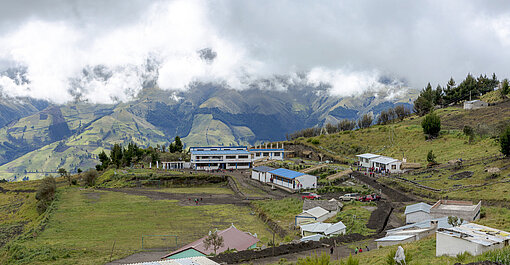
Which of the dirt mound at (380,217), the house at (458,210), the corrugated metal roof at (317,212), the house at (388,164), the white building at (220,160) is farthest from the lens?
the white building at (220,160)

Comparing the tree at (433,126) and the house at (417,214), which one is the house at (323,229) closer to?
the house at (417,214)

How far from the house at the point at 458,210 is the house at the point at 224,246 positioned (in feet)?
52.6

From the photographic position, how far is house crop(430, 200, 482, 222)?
28797mm

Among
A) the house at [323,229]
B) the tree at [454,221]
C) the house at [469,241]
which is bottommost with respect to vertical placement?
the house at [323,229]

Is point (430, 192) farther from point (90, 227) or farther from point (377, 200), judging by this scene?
point (90, 227)

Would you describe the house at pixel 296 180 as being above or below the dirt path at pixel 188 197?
above

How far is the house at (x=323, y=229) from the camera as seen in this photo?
32312 mm

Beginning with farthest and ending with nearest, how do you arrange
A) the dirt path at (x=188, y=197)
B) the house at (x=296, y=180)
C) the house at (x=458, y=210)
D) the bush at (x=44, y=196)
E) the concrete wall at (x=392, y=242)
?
the house at (x=296, y=180) < the dirt path at (x=188, y=197) < the bush at (x=44, y=196) < the house at (x=458, y=210) < the concrete wall at (x=392, y=242)

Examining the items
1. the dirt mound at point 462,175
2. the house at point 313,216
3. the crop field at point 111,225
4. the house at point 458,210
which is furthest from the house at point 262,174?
the house at point 458,210

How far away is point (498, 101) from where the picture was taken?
9538cm

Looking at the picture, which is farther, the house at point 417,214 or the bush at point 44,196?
the bush at point 44,196

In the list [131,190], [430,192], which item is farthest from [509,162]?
[131,190]

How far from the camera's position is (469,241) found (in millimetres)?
16656

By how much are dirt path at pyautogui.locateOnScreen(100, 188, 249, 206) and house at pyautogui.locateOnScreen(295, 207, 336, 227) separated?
16.1 metres
